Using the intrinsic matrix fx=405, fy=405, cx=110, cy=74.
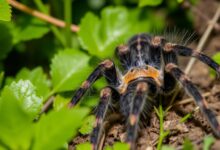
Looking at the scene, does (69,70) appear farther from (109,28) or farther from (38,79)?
(109,28)

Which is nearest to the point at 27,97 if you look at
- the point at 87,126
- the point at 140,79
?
the point at 87,126

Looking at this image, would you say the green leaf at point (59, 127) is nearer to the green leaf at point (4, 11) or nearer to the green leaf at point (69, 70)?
the green leaf at point (4, 11)

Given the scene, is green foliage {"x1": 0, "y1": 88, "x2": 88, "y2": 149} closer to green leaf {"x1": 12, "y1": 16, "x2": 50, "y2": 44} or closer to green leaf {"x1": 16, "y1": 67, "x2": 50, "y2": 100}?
green leaf {"x1": 16, "y1": 67, "x2": 50, "y2": 100}

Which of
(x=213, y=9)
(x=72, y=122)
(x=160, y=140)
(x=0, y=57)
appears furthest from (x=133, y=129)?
(x=213, y=9)

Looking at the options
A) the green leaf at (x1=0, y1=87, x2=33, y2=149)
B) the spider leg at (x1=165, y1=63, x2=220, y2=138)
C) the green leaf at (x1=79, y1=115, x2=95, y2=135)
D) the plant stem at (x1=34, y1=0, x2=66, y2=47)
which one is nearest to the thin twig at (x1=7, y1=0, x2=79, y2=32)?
the plant stem at (x1=34, y1=0, x2=66, y2=47)

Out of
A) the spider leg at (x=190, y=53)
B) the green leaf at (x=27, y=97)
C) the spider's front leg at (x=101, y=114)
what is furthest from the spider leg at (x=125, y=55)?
the green leaf at (x=27, y=97)

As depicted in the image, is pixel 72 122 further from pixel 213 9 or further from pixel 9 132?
pixel 213 9
